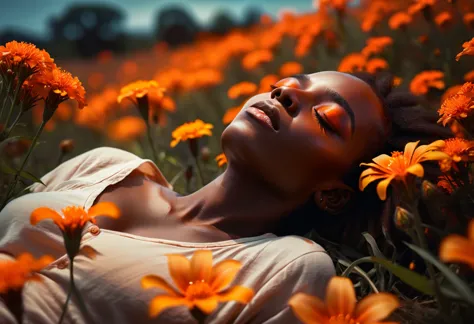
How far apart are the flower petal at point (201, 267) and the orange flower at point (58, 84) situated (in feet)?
1.32

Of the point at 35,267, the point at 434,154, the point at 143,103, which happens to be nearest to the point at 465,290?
the point at 434,154

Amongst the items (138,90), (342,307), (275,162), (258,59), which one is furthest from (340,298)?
(258,59)

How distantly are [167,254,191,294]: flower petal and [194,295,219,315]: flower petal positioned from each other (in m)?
0.06

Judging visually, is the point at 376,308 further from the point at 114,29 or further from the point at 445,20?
the point at 114,29

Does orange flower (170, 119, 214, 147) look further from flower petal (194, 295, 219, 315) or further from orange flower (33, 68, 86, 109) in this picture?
flower petal (194, 295, 219, 315)

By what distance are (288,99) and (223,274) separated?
16.5 inches

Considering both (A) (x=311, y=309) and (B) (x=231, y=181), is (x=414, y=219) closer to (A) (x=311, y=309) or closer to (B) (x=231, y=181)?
(A) (x=311, y=309)

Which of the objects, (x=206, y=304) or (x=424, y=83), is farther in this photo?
(x=424, y=83)

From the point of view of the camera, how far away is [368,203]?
1.19m

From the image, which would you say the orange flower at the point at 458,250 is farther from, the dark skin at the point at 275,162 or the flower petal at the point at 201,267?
the dark skin at the point at 275,162

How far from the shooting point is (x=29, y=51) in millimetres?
992

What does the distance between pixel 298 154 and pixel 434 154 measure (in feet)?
0.86

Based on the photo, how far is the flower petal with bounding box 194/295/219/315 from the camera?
70cm

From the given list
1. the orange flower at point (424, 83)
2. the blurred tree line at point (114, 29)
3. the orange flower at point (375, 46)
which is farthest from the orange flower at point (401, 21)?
the blurred tree line at point (114, 29)
